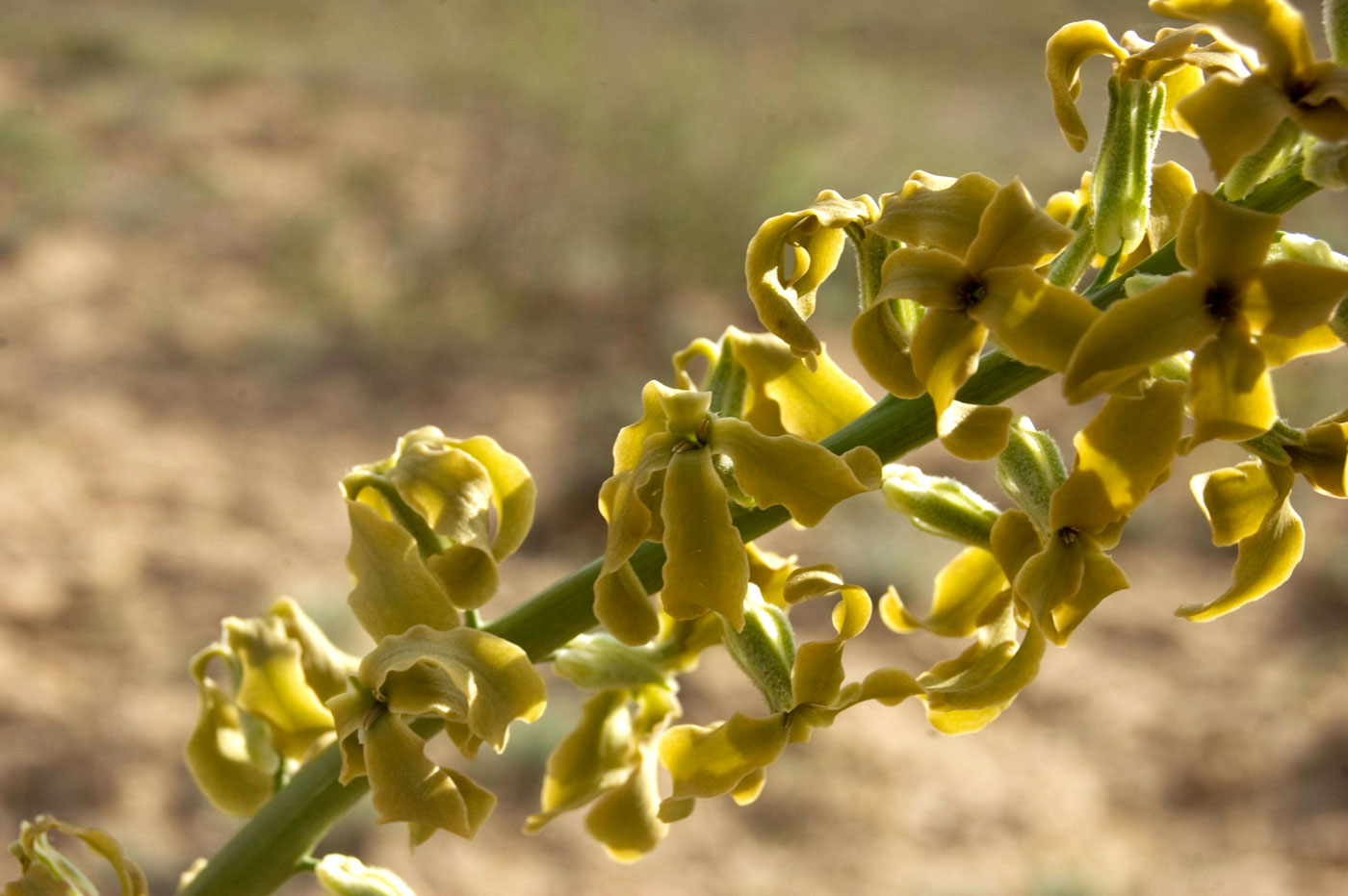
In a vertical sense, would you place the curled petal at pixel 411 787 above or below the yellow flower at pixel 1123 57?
below

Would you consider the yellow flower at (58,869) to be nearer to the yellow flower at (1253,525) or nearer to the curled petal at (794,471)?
the curled petal at (794,471)

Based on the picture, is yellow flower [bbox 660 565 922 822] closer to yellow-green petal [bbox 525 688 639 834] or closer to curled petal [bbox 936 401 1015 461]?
curled petal [bbox 936 401 1015 461]

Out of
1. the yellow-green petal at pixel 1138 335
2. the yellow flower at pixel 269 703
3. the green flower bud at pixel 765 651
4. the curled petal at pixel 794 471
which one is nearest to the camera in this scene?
the yellow-green petal at pixel 1138 335

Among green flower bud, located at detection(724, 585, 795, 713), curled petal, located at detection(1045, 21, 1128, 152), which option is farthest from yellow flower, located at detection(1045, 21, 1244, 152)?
green flower bud, located at detection(724, 585, 795, 713)

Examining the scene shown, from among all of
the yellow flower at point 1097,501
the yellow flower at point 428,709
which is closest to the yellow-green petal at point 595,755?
the yellow flower at point 428,709

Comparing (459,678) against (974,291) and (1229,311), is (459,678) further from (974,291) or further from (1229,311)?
(1229,311)

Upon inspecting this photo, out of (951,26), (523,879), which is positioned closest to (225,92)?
(523,879)
